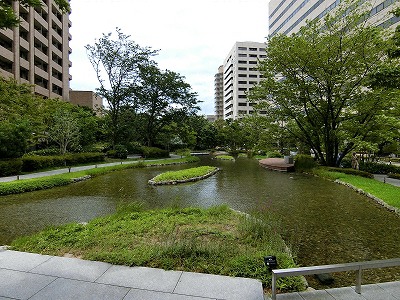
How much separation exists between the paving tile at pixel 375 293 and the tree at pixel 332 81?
15.8m

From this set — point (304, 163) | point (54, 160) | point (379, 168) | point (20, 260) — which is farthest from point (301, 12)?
point (20, 260)

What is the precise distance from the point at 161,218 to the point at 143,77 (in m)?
32.9

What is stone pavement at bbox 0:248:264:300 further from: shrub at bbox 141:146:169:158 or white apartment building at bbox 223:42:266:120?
white apartment building at bbox 223:42:266:120

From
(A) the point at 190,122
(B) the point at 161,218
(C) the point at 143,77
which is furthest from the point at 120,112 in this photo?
(B) the point at 161,218

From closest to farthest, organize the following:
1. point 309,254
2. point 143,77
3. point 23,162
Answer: point 309,254
point 23,162
point 143,77

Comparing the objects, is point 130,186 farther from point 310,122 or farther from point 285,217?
point 310,122

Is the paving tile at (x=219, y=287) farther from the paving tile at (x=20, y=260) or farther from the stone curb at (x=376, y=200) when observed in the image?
the stone curb at (x=376, y=200)

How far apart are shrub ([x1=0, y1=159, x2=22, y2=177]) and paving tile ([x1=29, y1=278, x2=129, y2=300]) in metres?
16.5

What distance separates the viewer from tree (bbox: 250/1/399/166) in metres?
18.6

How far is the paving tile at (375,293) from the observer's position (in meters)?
3.64

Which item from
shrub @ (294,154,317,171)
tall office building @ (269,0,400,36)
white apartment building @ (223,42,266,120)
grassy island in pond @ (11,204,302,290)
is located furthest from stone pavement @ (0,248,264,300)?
white apartment building @ (223,42,266,120)

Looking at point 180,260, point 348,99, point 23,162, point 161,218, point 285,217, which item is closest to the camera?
point 180,260

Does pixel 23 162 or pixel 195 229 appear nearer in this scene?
pixel 195 229

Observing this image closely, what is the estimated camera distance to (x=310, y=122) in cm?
2336
